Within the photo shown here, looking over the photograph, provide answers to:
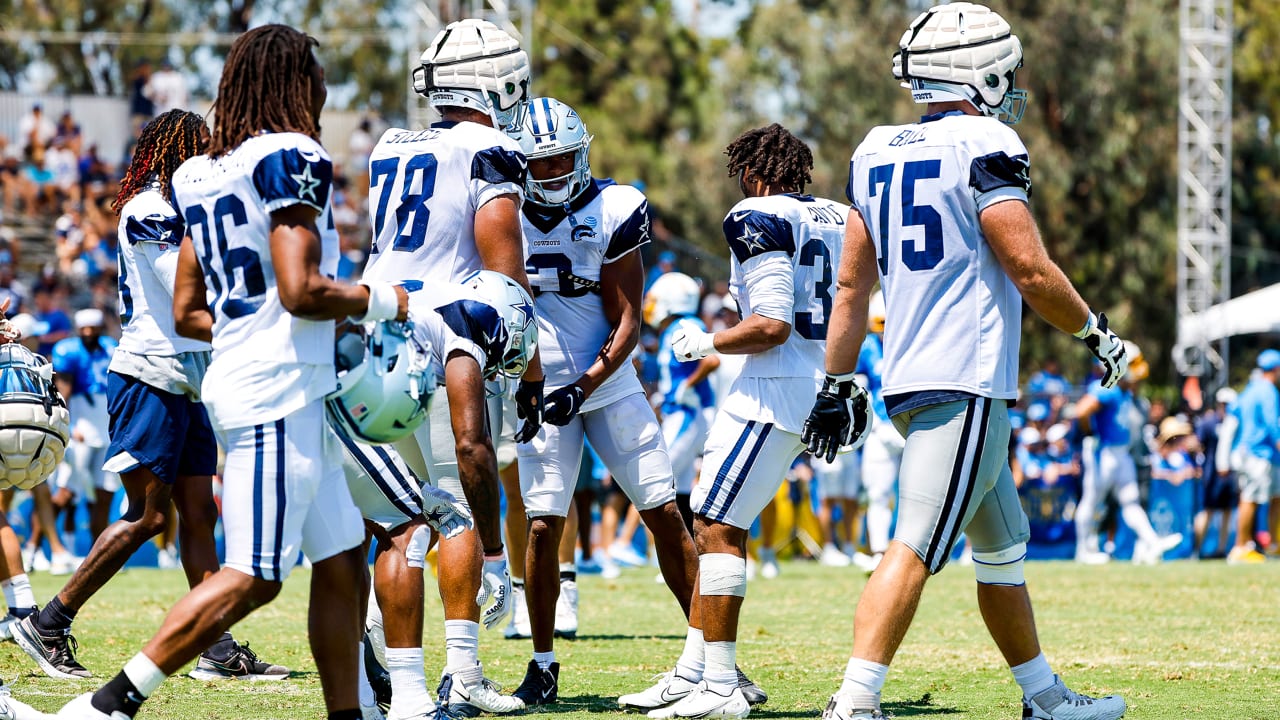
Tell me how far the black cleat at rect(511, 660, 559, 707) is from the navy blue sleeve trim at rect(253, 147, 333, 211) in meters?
2.54

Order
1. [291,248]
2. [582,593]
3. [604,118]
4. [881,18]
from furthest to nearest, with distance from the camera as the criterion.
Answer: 1. [604,118]
2. [881,18]
3. [582,593]
4. [291,248]

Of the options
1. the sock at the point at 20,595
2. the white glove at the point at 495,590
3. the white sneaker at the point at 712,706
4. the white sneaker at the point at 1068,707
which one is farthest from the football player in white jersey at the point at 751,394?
the sock at the point at 20,595

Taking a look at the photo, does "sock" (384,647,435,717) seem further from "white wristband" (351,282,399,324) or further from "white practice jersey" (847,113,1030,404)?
"white practice jersey" (847,113,1030,404)

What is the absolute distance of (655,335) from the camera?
18.2 metres

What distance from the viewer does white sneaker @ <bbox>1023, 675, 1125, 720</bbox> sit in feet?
17.3

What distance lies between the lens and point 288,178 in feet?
13.9

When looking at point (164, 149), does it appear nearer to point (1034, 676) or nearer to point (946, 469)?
point (946, 469)

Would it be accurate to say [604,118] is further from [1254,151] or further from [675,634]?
[675,634]

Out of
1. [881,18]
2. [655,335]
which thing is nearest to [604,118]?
[881,18]

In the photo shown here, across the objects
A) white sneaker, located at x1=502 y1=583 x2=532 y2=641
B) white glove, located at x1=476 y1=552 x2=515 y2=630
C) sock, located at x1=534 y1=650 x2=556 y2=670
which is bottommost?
white sneaker, located at x1=502 y1=583 x2=532 y2=641

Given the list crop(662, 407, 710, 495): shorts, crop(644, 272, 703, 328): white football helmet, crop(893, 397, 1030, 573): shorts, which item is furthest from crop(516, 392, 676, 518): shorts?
crop(662, 407, 710, 495): shorts

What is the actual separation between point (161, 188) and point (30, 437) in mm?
1190

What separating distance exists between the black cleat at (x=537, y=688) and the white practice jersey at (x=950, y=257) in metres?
1.96

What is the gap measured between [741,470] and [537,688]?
3.90 ft
